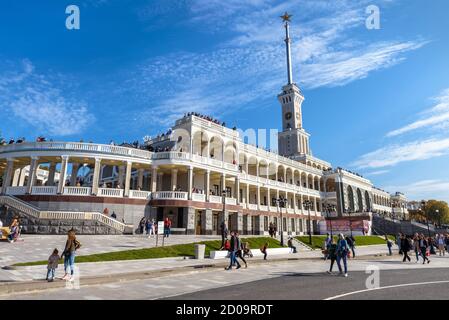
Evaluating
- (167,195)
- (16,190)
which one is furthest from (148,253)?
(16,190)

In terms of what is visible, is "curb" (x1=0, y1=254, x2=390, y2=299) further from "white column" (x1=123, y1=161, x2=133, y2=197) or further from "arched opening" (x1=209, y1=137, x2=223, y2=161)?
"arched opening" (x1=209, y1=137, x2=223, y2=161)

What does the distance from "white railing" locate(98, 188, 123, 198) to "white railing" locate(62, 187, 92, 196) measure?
1077mm

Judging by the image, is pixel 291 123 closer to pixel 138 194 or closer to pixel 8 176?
pixel 138 194

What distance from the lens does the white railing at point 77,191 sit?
104 feet

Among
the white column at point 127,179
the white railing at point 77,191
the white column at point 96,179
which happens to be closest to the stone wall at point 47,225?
the white railing at point 77,191

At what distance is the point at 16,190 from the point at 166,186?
16.3m

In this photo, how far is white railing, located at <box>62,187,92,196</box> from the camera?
3181 cm

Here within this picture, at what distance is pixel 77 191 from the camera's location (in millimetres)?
32188

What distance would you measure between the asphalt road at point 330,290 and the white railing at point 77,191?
24508mm

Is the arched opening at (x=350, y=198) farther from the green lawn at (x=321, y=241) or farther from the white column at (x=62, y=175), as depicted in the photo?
the white column at (x=62, y=175)

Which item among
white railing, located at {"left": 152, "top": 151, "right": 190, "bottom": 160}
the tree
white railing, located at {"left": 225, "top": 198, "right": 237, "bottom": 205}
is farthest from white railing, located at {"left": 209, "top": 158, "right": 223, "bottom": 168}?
the tree

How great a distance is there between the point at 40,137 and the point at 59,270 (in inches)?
965

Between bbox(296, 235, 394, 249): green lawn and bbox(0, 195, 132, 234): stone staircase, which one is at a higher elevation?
bbox(0, 195, 132, 234): stone staircase
